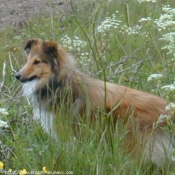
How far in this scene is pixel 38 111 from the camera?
6.80 meters

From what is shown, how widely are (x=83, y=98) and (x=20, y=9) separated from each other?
20.4ft

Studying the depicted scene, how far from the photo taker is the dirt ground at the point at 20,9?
38.8 feet

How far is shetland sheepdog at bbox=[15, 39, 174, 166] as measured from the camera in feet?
19.6

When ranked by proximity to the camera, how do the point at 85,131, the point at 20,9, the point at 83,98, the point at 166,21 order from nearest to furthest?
the point at 166,21 → the point at 85,131 → the point at 83,98 → the point at 20,9

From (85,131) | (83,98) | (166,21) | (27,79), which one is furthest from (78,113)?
(166,21)

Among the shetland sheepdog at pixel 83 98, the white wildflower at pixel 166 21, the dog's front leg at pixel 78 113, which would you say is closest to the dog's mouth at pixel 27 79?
the shetland sheepdog at pixel 83 98

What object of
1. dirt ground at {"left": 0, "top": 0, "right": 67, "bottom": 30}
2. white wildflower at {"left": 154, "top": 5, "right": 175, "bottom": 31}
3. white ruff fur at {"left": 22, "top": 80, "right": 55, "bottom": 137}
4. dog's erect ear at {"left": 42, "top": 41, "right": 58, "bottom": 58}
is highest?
white wildflower at {"left": 154, "top": 5, "right": 175, "bottom": 31}

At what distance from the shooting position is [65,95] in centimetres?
632

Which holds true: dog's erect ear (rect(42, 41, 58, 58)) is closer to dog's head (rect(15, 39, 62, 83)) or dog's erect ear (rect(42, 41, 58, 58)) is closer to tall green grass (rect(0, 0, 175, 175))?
dog's head (rect(15, 39, 62, 83))

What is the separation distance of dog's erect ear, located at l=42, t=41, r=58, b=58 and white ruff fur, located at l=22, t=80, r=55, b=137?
13.5 inches

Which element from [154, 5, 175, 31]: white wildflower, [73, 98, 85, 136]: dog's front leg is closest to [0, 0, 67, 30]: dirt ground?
[73, 98, 85, 136]: dog's front leg

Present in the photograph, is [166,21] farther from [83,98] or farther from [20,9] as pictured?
[20,9]

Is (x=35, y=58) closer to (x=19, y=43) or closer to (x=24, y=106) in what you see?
(x=24, y=106)

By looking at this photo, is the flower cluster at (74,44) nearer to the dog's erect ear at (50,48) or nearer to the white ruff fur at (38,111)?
the dog's erect ear at (50,48)
